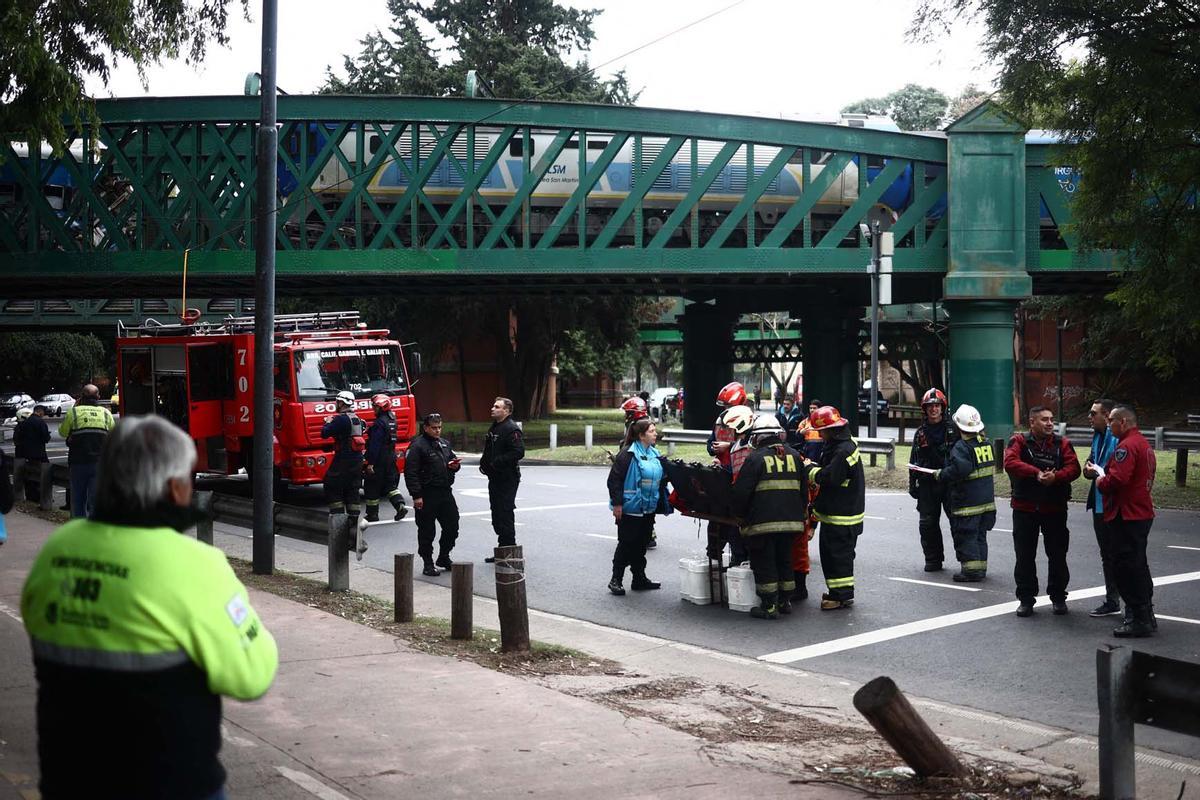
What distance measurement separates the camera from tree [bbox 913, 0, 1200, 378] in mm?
16922

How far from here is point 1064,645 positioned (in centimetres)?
980

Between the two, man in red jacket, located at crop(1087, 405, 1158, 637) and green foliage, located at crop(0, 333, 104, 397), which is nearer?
man in red jacket, located at crop(1087, 405, 1158, 637)

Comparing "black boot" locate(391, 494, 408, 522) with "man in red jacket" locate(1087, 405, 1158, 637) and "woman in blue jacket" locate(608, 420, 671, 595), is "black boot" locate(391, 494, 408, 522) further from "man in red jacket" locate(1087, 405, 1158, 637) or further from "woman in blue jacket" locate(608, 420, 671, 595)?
"man in red jacket" locate(1087, 405, 1158, 637)

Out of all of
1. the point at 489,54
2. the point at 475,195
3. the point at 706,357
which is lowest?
the point at 706,357

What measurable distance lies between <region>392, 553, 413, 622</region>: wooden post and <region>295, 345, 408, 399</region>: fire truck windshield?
979cm

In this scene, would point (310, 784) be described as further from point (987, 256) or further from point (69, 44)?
point (987, 256)

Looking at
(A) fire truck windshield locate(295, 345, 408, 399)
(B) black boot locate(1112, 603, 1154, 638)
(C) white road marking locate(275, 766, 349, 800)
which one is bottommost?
(C) white road marking locate(275, 766, 349, 800)

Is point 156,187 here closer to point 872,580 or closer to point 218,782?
point 872,580

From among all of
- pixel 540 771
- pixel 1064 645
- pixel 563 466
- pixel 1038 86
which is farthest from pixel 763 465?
pixel 563 466

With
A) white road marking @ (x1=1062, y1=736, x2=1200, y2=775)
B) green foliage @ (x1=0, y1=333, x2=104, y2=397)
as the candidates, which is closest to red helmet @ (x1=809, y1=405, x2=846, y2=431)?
white road marking @ (x1=1062, y1=736, x2=1200, y2=775)

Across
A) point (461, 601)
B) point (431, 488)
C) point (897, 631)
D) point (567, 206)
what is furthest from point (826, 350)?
point (461, 601)

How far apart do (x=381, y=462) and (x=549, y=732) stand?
11.1 metres

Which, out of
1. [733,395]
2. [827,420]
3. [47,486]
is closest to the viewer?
[827,420]

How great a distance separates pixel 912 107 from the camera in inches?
3386
